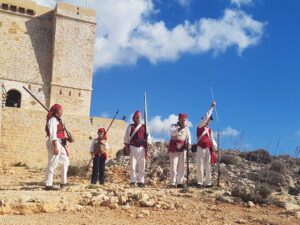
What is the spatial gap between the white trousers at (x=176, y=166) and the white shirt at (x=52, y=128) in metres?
2.65

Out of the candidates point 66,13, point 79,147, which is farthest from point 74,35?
point 79,147

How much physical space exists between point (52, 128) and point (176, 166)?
9.41 feet

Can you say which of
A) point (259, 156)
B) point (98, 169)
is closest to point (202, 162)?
point (98, 169)

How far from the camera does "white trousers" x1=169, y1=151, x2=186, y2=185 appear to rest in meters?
8.29

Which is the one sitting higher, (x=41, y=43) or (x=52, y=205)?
(x=41, y=43)

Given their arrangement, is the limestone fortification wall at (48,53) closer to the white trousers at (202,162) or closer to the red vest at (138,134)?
the red vest at (138,134)

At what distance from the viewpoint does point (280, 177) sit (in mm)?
14570

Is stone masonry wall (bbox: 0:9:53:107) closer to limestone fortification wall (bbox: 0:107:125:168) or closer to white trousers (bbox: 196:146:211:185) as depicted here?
limestone fortification wall (bbox: 0:107:125:168)

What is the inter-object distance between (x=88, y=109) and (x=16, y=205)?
57.6 ft

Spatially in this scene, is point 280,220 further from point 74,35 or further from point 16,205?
point 74,35

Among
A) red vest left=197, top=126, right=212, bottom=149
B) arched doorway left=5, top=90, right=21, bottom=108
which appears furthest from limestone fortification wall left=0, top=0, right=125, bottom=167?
red vest left=197, top=126, right=212, bottom=149

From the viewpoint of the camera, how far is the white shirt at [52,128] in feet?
22.7

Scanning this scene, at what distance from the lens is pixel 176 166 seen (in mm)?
8414

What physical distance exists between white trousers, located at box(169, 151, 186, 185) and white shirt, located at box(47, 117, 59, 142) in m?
2.65
